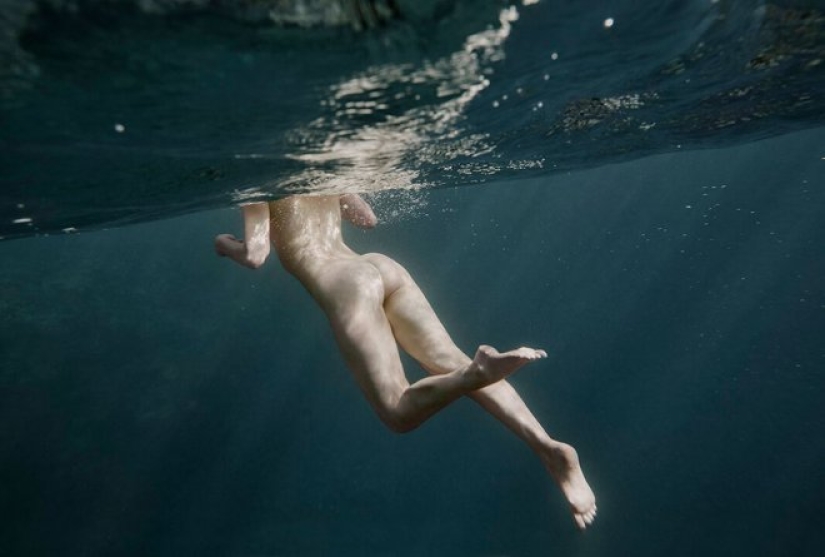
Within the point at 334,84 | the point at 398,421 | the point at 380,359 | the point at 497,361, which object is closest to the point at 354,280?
the point at 380,359

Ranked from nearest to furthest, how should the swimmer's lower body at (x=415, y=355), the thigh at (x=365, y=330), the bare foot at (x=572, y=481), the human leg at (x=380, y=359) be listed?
1. the human leg at (x=380, y=359)
2. the swimmer's lower body at (x=415, y=355)
3. the bare foot at (x=572, y=481)
4. the thigh at (x=365, y=330)

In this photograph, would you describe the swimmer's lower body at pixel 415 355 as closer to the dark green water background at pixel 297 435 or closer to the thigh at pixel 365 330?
the thigh at pixel 365 330

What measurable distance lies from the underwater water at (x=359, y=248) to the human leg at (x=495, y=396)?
2.57m

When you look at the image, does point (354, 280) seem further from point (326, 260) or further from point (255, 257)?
point (255, 257)

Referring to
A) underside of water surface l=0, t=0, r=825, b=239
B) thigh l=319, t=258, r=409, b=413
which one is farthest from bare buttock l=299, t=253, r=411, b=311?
underside of water surface l=0, t=0, r=825, b=239

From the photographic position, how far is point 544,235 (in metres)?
106

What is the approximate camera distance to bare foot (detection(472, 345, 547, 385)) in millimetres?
4548

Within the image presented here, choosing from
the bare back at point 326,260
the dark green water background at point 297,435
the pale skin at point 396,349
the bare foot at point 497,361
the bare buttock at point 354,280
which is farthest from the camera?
the dark green water background at point 297,435

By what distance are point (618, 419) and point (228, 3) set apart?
57341 millimetres

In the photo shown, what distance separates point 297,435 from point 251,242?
147 feet

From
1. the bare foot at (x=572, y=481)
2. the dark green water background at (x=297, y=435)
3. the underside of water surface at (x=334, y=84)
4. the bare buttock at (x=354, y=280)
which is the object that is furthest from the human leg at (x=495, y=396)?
the dark green water background at (x=297, y=435)

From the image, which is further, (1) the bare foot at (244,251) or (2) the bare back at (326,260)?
(1) the bare foot at (244,251)

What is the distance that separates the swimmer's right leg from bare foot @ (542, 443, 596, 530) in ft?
13.2

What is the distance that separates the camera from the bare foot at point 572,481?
5512 mm
